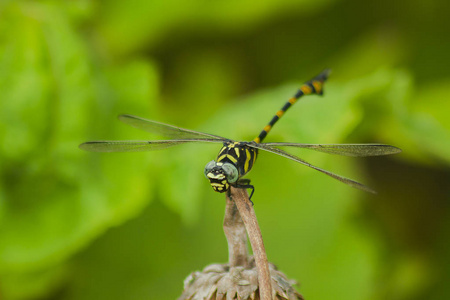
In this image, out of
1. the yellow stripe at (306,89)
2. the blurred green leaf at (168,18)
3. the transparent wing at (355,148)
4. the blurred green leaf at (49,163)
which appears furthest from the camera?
the blurred green leaf at (168,18)

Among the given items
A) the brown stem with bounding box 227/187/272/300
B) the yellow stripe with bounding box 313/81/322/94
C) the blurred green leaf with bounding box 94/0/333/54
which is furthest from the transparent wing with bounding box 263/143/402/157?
the blurred green leaf with bounding box 94/0/333/54

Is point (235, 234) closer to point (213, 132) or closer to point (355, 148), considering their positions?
point (355, 148)

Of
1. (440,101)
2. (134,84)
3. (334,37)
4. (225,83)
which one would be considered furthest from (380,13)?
(134,84)

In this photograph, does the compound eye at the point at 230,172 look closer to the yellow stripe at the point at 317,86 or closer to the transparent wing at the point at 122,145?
the transparent wing at the point at 122,145

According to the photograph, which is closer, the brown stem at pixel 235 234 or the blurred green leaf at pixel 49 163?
the brown stem at pixel 235 234

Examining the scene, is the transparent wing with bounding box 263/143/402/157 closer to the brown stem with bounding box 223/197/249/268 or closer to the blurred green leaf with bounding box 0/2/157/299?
the brown stem with bounding box 223/197/249/268

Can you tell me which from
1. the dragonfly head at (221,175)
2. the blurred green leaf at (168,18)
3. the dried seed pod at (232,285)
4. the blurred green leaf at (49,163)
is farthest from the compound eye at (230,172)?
the blurred green leaf at (168,18)
